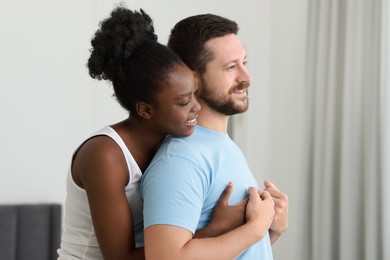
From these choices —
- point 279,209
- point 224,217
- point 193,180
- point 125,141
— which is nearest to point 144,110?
point 125,141

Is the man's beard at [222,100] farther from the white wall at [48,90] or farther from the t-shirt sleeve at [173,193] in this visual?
the white wall at [48,90]

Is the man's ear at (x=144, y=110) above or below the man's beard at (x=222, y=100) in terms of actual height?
below

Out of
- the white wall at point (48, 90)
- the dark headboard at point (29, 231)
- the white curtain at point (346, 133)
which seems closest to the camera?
the dark headboard at point (29, 231)

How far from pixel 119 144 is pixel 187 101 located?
191 millimetres

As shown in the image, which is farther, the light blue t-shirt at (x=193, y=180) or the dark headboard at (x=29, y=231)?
the dark headboard at (x=29, y=231)

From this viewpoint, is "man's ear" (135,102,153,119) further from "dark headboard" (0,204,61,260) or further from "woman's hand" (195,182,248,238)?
"dark headboard" (0,204,61,260)

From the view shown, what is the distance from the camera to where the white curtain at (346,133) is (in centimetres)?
319

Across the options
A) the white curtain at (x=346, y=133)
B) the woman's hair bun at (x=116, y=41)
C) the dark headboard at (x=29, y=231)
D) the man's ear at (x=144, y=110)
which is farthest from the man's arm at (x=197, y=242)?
the white curtain at (x=346, y=133)

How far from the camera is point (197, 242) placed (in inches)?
52.5

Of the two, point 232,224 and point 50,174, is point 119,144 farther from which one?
point 50,174

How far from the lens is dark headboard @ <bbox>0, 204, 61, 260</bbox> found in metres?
2.90

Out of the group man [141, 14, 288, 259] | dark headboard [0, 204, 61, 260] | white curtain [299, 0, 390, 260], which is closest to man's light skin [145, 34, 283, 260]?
man [141, 14, 288, 259]

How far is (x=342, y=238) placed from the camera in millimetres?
3312

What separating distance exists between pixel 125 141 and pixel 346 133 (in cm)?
213
